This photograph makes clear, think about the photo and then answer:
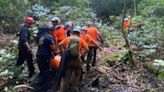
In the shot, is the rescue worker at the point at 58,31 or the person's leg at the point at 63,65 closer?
the person's leg at the point at 63,65

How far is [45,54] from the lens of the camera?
10711 millimetres

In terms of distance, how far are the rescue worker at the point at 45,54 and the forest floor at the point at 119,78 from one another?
0.98m

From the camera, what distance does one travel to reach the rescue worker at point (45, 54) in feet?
35.1

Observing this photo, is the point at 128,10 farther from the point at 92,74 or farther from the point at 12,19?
the point at 92,74

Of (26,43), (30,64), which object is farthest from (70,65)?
(30,64)

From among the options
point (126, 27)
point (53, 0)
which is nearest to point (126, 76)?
point (126, 27)

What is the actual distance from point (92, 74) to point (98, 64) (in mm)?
1134

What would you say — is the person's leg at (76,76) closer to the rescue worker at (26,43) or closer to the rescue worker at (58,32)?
the rescue worker at (26,43)

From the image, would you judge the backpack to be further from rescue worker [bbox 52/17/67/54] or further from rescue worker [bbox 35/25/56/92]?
rescue worker [bbox 52/17/67/54]

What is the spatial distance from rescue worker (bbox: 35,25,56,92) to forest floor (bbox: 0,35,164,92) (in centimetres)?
98

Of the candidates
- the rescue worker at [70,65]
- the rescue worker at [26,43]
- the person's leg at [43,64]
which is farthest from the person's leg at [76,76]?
the rescue worker at [26,43]

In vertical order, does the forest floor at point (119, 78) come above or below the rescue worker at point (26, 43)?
below

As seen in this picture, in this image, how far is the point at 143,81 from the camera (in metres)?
12.4

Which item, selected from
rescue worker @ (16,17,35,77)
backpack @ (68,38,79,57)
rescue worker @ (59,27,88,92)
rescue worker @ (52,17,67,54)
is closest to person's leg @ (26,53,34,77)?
rescue worker @ (16,17,35,77)
